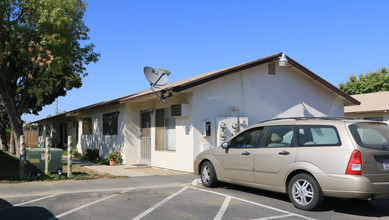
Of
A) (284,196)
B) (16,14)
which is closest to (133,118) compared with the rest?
(16,14)

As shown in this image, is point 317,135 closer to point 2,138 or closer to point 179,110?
point 179,110

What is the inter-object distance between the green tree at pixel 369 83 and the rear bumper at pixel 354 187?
35.4 meters

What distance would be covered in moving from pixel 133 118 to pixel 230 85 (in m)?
4.87

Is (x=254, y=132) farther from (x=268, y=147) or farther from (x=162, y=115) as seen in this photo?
(x=162, y=115)

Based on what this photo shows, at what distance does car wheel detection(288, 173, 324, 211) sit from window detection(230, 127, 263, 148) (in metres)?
1.37

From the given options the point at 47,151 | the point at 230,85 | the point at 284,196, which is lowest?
the point at 284,196

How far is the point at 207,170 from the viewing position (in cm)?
893

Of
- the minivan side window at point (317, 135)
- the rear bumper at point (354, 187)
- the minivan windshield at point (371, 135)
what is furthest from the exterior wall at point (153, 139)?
the minivan windshield at point (371, 135)

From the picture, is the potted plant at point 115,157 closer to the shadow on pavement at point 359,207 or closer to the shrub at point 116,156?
the shrub at point 116,156

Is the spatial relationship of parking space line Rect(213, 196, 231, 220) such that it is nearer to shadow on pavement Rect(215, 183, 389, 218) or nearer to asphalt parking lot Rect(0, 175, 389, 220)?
asphalt parking lot Rect(0, 175, 389, 220)

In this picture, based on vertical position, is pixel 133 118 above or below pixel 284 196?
above

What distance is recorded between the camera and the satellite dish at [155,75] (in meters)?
11.6

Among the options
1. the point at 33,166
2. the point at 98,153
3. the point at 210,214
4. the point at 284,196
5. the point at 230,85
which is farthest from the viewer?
the point at 98,153

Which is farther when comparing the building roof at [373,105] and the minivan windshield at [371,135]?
the building roof at [373,105]
